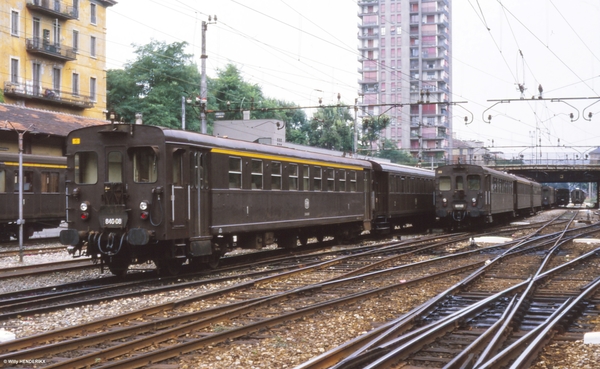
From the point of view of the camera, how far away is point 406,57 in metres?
120

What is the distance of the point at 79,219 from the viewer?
13898 millimetres

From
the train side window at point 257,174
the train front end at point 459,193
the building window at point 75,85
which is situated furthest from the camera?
the building window at point 75,85

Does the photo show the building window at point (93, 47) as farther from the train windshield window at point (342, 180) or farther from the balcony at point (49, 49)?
the train windshield window at point (342, 180)

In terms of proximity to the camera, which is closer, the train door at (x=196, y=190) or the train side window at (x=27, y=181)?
the train door at (x=196, y=190)

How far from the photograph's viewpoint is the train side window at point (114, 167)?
1379 cm

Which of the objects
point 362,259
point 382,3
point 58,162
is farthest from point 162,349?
point 382,3

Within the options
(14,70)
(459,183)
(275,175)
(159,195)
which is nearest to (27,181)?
(275,175)

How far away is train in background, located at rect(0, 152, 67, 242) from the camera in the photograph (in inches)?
916

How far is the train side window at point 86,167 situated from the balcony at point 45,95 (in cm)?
3431

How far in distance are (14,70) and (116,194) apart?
3752cm

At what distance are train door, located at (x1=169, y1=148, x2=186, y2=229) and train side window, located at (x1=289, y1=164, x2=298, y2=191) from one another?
526cm

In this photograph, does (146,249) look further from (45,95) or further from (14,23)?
(14,23)

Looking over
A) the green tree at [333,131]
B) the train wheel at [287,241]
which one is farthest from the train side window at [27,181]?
the green tree at [333,131]

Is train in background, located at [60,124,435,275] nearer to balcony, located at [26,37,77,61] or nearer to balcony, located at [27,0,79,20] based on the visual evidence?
balcony, located at [26,37,77,61]
